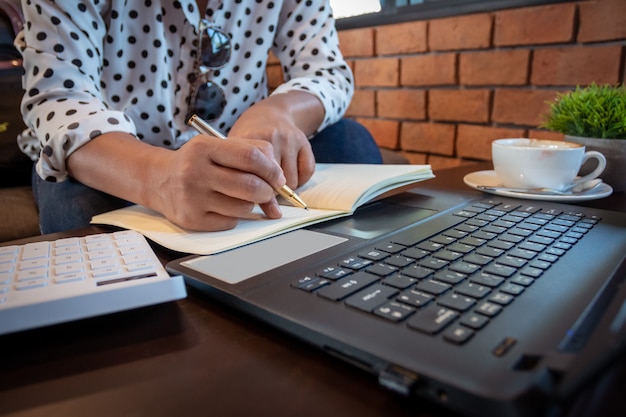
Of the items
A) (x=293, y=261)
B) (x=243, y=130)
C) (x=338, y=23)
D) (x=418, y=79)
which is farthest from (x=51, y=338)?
(x=338, y=23)

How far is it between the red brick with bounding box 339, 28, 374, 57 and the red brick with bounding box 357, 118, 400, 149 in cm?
23

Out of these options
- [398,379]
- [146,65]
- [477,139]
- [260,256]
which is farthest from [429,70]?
[398,379]

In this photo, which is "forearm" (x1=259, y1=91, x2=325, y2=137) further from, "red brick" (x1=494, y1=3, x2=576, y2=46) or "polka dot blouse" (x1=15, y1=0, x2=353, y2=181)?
"red brick" (x1=494, y1=3, x2=576, y2=46)

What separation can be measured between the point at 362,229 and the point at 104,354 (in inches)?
10.1

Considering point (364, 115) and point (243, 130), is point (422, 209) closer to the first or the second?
point (243, 130)

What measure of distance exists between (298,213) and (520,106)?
2.92ft

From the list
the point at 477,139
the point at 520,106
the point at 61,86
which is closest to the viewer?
the point at 61,86

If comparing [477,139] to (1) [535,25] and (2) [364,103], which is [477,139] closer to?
(1) [535,25]

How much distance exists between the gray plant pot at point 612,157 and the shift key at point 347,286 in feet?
1.67

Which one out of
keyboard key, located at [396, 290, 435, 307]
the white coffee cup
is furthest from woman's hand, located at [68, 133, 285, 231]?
the white coffee cup

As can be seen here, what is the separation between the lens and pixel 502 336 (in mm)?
220

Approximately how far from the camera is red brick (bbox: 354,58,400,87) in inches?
55.6

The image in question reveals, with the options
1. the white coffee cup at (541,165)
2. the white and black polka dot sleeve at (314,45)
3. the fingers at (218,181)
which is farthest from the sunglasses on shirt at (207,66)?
the white coffee cup at (541,165)

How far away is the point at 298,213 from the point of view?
489mm
